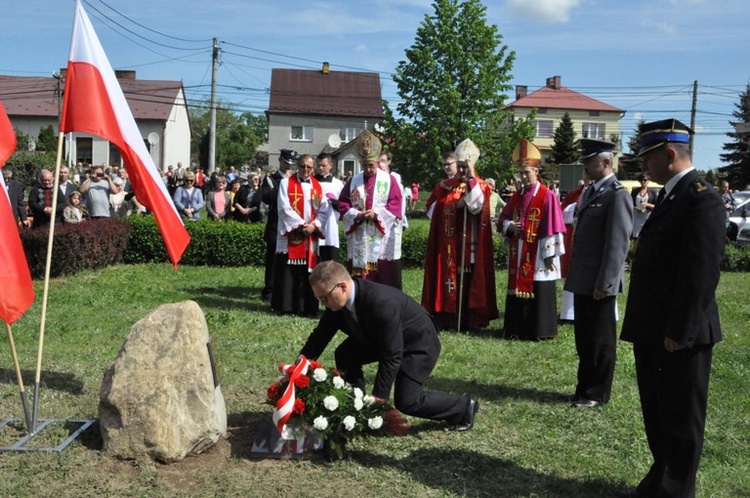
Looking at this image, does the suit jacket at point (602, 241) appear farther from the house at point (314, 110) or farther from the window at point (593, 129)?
the window at point (593, 129)

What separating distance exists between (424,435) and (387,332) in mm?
1072

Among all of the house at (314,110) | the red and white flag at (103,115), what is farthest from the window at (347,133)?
the red and white flag at (103,115)

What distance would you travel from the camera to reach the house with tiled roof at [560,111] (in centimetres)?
7412

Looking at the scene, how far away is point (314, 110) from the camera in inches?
2594

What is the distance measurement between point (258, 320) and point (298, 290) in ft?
2.80

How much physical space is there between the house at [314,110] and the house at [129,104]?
800 centimetres

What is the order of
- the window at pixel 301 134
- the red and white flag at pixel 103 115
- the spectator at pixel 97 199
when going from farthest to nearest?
the window at pixel 301 134, the spectator at pixel 97 199, the red and white flag at pixel 103 115

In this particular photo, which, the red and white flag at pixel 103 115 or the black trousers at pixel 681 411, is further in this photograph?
the red and white flag at pixel 103 115

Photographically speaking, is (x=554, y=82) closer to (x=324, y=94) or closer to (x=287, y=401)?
(x=324, y=94)

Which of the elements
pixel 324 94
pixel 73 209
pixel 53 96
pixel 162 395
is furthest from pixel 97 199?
pixel 324 94

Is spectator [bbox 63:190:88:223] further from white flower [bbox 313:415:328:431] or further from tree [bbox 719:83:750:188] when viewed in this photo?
tree [bbox 719:83:750:188]

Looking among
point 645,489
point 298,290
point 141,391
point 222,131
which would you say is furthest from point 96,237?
point 222,131

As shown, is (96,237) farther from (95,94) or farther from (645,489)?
(645,489)

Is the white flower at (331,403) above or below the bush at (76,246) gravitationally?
below
